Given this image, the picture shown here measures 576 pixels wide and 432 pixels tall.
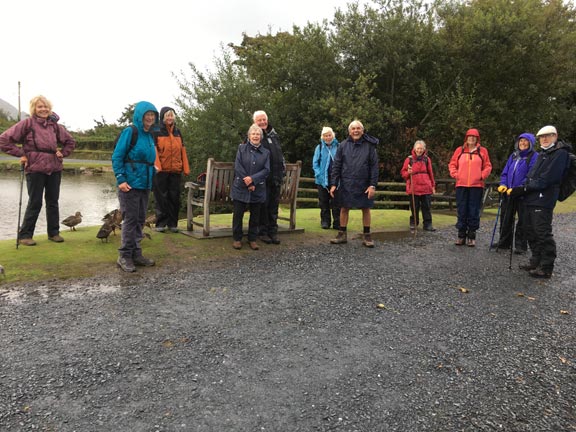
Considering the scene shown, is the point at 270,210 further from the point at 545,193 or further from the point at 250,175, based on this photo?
the point at 545,193

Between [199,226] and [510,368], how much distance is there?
575 cm

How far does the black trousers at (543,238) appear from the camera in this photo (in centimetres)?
583

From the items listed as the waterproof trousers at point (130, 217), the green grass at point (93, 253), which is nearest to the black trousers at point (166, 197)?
the green grass at point (93, 253)

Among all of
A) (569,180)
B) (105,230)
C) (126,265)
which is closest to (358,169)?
(569,180)

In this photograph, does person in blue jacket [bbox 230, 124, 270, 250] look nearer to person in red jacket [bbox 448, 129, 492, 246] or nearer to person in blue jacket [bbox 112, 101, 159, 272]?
person in blue jacket [bbox 112, 101, 159, 272]

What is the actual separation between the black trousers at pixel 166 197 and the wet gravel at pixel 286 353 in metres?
2.04

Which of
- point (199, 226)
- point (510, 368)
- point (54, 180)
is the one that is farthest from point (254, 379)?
point (199, 226)

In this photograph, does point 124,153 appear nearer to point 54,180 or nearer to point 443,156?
point 54,180

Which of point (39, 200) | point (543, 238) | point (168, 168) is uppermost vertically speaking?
point (168, 168)

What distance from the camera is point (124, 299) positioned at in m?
4.32

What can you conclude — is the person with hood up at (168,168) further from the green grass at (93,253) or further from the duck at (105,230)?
the duck at (105,230)

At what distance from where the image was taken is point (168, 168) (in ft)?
22.9

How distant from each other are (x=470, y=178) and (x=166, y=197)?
16.7 feet

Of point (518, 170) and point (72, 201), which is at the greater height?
point (518, 170)
